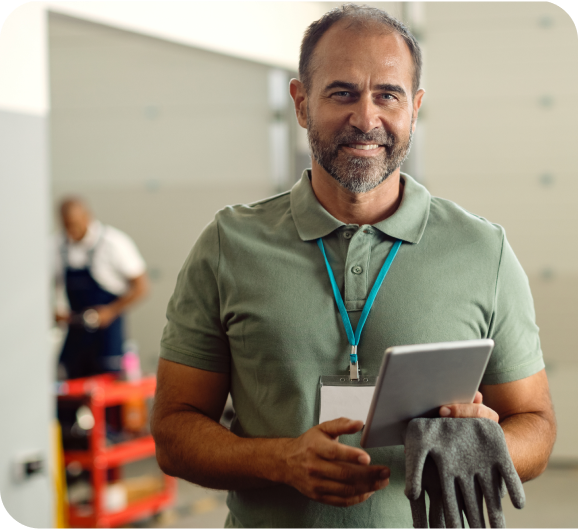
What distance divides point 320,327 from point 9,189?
1767 millimetres

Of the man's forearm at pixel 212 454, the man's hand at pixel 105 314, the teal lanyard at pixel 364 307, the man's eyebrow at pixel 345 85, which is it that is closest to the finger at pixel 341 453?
the man's forearm at pixel 212 454

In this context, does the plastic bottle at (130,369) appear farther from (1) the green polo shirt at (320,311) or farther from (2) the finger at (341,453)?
(2) the finger at (341,453)

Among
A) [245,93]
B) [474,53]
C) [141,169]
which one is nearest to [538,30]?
[474,53]

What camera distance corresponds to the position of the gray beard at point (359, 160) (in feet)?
4.09

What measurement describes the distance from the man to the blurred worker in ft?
10.4

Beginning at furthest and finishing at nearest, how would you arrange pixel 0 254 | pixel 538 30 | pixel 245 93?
pixel 245 93 → pixel 538 30 → pixel 0 254

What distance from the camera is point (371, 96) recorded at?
1.25m

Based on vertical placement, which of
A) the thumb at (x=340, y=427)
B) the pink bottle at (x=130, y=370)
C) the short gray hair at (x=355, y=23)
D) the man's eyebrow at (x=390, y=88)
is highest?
the short gray hair at (x=355, y=23)

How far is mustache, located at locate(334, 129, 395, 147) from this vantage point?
1237mm

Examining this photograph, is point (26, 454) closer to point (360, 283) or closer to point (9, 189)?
point (9, 189)

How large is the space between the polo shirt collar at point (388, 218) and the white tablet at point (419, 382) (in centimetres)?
33

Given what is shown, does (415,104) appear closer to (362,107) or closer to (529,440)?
(362,107)

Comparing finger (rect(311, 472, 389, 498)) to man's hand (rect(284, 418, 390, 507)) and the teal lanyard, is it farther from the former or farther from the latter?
the teal lanyard

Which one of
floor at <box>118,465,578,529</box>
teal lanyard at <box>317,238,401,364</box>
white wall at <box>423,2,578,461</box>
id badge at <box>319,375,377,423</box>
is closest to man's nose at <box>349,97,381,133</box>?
teal lanyard at <box>317,238,401,364</box>
